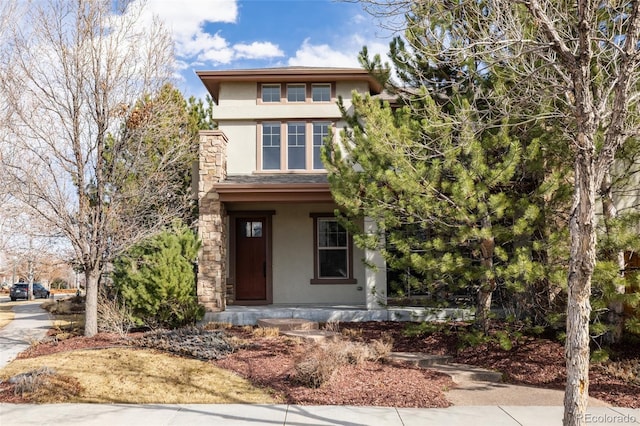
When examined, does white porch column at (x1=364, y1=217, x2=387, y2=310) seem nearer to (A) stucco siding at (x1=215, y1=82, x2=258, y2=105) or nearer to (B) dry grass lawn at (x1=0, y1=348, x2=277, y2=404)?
(B) dry grass lawn at (x1=0, y1=348, x2=277, y2=404)

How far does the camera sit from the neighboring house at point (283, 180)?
13.6 m

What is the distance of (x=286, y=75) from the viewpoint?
45.4 ft

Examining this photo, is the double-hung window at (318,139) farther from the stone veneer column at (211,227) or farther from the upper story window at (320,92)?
the stone veneer column at (211,227)

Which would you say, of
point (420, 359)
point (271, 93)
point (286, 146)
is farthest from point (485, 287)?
point (271, 93)

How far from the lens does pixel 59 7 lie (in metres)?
9.63

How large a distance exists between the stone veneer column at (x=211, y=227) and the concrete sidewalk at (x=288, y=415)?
5557 mm

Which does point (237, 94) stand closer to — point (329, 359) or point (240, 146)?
point (240, 146)

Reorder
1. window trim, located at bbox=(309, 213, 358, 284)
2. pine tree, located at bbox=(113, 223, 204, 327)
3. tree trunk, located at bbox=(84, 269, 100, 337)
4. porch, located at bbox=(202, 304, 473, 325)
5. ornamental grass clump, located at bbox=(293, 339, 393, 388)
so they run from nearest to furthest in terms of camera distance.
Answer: ornamental grass clump, located at bbox=(293, 339, 393, 388), tree trunk, located at bbox=(84, 269, 100, 337), pine tree, located at bbox=(113, 223, 204, 327), porch, located at bbox=(202, 304, 473, 325), window trim, located at bbox=(309, 213, 358, 284)

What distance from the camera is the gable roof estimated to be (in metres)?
13.7

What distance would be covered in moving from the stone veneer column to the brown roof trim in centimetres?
32

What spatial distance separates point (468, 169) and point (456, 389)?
11.1 feet

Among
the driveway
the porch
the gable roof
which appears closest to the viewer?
the driveway

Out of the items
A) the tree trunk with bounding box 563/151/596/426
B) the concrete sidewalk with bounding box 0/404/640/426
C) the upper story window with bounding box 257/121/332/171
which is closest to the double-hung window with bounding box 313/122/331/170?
the upper story window with bounding box 257/121/332/171

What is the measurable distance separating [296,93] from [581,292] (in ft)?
37.5
